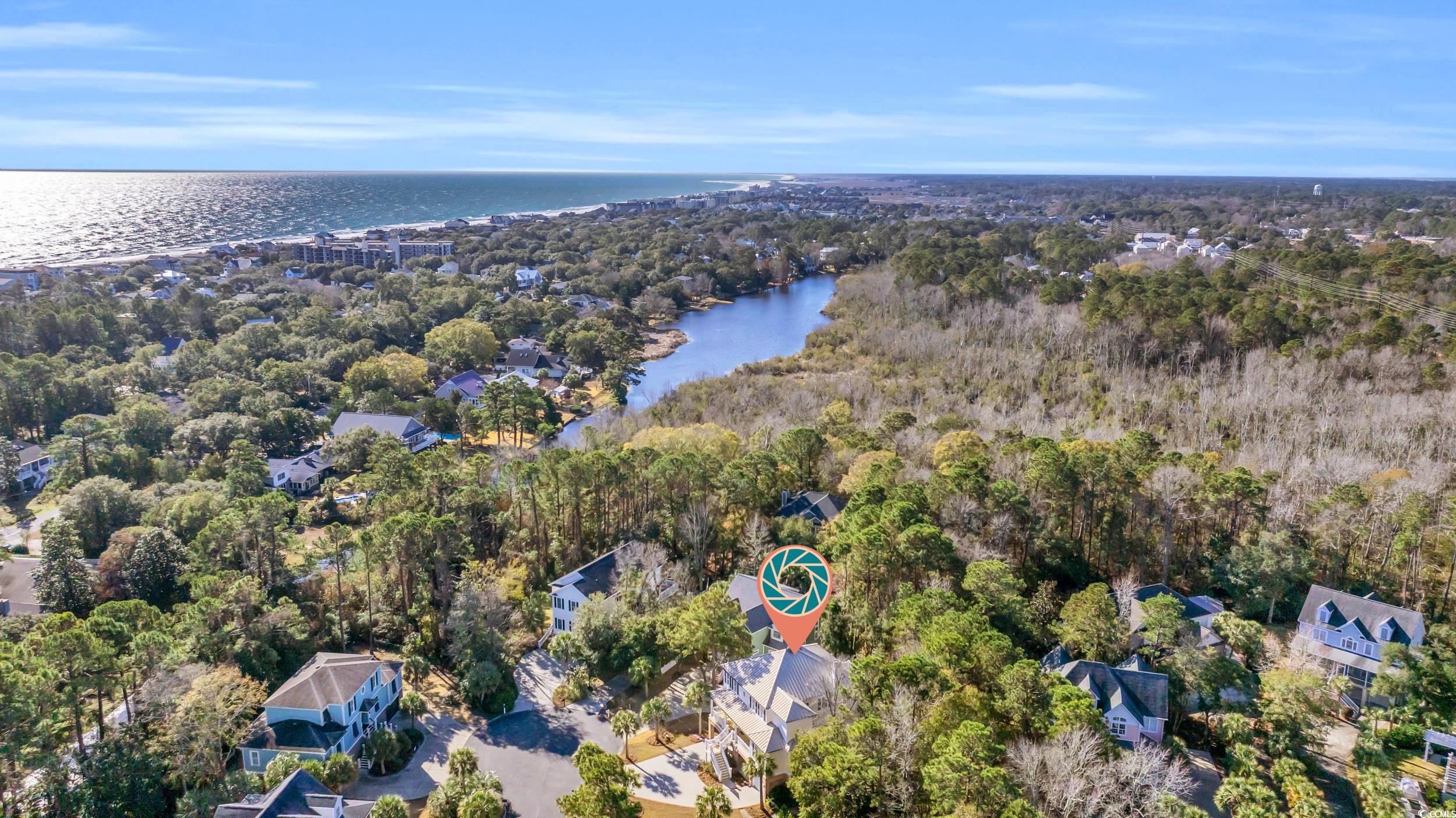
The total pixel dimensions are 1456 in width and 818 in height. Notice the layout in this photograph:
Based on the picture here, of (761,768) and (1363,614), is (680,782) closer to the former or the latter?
(761,768)

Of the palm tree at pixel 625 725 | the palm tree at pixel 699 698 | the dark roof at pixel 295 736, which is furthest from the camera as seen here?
the palm tree at pixel 699 698

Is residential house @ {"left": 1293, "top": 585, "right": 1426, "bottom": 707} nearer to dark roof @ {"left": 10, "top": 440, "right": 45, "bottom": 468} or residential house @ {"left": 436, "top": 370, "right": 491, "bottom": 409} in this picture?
residential house @ {"left": 436, "top": 370, "right": 491, "bottom": 409}

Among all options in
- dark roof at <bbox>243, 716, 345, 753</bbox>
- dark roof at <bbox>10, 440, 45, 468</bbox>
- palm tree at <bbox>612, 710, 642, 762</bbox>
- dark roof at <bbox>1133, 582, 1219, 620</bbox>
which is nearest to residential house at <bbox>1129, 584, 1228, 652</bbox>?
dark roof at <bbox>1133, 582, 1219, 620</bbox>

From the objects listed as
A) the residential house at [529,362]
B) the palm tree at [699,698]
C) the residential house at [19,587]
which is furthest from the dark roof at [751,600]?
the residential house at [529,362]

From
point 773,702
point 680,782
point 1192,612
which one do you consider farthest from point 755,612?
point 1192,612

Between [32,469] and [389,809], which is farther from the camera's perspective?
[32,469]

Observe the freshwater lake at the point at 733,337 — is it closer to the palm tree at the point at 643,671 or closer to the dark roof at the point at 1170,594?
the palm tree at the point at 643,671

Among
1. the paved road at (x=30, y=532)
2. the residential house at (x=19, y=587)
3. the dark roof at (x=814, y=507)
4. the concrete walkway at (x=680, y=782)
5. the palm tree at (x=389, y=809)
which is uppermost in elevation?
the dark roof at (x=814, y=507)
